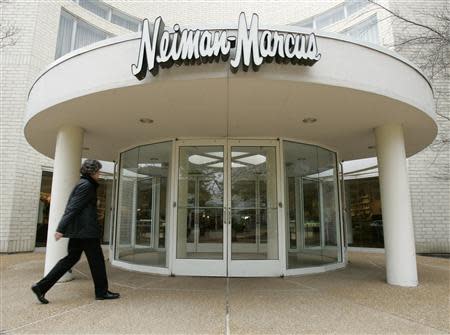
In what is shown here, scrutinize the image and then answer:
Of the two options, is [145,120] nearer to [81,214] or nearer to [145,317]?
[81,214]

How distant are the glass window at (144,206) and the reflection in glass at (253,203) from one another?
1.40 meters

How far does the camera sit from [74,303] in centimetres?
426

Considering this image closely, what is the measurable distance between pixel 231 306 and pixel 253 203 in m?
2.58

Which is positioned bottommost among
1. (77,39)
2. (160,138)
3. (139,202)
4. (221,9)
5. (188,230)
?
(188,230)

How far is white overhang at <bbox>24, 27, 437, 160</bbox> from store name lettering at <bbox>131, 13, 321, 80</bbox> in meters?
0.13

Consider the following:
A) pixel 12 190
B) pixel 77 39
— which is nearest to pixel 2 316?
pixel 12 190

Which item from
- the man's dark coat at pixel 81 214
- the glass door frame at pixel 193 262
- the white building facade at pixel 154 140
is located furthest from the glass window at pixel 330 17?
the man's dark coat at pixel 81 214

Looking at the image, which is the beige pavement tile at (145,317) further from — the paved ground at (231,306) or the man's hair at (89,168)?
the man's hair at (89,168)

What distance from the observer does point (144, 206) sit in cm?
706

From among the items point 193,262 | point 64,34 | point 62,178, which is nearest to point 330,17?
point 64,34

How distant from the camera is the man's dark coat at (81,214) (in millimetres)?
4266

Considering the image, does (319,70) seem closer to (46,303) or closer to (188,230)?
(188,230)

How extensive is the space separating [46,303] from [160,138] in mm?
3630

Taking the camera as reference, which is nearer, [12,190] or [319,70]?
[319,70]
